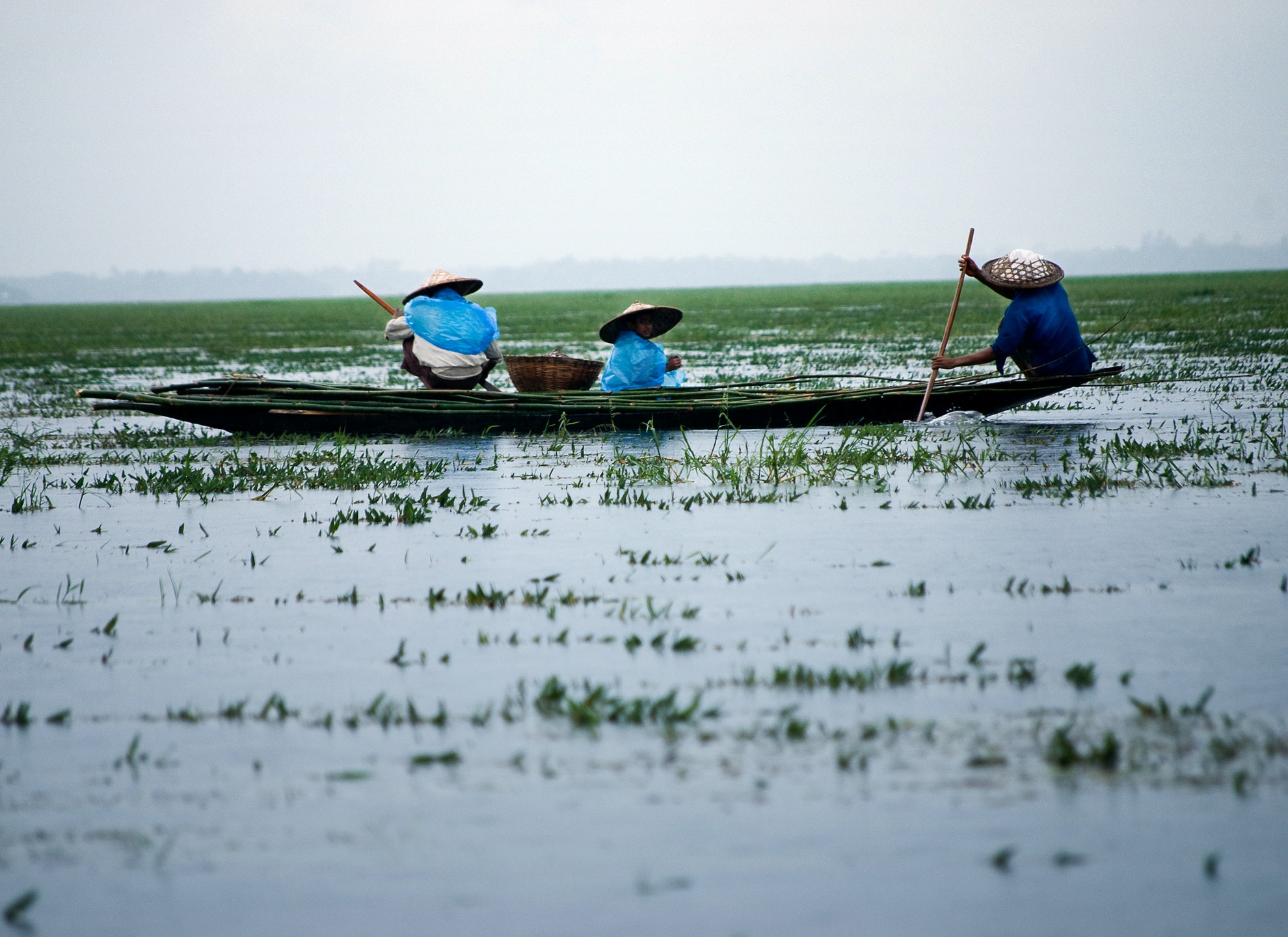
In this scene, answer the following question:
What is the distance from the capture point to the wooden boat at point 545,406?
32.4ft

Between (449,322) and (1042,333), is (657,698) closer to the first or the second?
(1042,333)

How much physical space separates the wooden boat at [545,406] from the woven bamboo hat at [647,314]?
57cm

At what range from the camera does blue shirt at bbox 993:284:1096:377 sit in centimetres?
1005

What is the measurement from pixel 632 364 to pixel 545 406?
3.98 ft

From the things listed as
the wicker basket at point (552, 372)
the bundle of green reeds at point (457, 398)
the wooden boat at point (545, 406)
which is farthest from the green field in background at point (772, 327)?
the wicker basket at point (552, 372)

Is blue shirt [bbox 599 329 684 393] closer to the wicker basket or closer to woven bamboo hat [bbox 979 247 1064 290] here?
the wicker basket

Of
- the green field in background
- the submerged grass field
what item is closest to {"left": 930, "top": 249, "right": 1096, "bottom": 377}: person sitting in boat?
the submerged grass field

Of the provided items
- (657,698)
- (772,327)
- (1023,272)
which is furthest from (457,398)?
(772,327)

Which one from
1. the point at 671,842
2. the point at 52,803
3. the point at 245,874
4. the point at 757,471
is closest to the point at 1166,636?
the point at 671,842

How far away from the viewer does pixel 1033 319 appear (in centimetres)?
1007

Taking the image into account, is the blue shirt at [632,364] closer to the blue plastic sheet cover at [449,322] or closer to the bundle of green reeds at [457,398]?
the bundle of green reeds at [457,398]

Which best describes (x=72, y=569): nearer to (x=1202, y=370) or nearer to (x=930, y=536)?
(x=930, y=536)

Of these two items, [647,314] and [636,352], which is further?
[636,352]

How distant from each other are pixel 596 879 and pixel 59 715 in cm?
198
